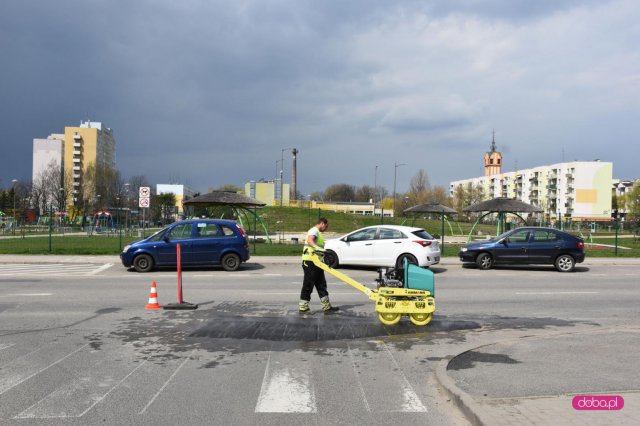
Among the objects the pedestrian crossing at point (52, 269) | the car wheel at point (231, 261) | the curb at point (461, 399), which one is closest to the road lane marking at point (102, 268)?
the pedestrian crossing at point (52, 269)

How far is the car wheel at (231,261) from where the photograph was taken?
18.7m

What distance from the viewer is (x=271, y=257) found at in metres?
24.3

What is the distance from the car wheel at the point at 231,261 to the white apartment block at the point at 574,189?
112m

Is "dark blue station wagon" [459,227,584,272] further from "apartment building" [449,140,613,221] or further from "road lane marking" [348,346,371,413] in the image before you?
"apartment building" [449,140,613,221]

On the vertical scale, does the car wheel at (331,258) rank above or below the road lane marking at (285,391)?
above

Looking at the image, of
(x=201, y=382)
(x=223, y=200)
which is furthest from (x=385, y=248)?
(x=223, y=200)

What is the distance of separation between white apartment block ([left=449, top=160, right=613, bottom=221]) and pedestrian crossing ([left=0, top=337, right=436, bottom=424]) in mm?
121022

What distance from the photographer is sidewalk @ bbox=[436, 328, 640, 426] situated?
476 cm

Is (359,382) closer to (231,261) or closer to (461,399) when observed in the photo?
(461,399)

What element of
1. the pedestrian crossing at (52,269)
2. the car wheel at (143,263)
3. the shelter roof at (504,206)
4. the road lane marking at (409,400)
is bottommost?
the road lane marking at (409,400)

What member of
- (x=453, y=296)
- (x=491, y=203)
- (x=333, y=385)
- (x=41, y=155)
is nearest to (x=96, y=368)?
(x=333, y=385)

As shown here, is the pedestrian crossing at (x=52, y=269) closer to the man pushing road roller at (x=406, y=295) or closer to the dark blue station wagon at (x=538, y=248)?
the man pushing road roller at (x=406, y=295)

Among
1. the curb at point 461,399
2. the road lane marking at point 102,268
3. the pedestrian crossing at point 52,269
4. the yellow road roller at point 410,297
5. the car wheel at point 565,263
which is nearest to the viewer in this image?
the curb at point 461,399

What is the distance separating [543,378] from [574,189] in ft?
436
